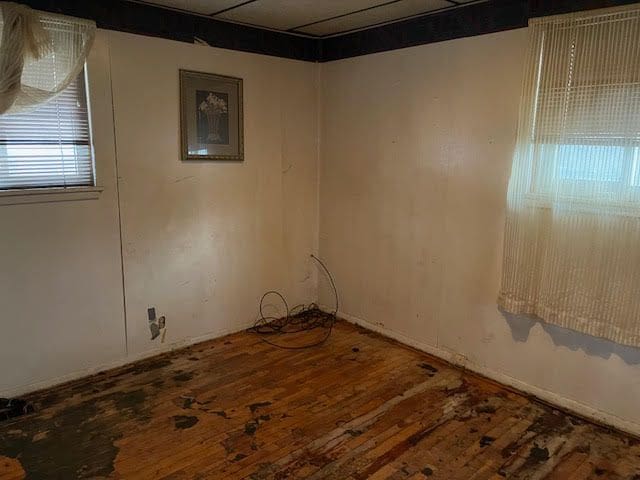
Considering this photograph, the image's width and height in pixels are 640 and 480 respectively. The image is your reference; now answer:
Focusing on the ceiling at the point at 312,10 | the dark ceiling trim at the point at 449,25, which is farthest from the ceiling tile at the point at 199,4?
the dark ceiling trim at the point at 449,25

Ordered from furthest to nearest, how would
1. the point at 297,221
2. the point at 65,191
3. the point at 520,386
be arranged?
the point at 297,221 < the point at 520,386 < the point at 65,191

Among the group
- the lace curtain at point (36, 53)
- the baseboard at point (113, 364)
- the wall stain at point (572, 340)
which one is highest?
the lace curtain at point (36, 53)

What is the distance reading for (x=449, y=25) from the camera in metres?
3.15

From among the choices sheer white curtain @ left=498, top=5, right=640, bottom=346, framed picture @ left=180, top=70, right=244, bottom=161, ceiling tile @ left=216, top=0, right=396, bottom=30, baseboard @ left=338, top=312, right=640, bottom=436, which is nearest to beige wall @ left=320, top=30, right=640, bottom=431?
baseboard @ left=338, top=312, right=640, bottom=436

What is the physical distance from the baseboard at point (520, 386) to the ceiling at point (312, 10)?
7.55 ft

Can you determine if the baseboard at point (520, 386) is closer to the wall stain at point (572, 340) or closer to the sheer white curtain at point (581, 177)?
the wall stain at point (572, 340)

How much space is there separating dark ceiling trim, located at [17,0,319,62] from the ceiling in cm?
7

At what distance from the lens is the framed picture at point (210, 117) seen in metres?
3.35

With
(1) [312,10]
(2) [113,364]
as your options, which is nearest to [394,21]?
(1) [312,10]

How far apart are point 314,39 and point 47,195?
2.38 metres

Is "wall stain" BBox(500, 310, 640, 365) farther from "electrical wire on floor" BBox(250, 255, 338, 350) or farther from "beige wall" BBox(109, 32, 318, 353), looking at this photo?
"beige wall" BBox(109, 32, 318, 353)

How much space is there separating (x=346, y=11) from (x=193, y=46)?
1.06 m

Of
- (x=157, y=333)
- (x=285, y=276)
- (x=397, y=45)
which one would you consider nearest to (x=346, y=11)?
(x=397, y=45)

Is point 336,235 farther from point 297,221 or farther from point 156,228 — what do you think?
point 156,228
